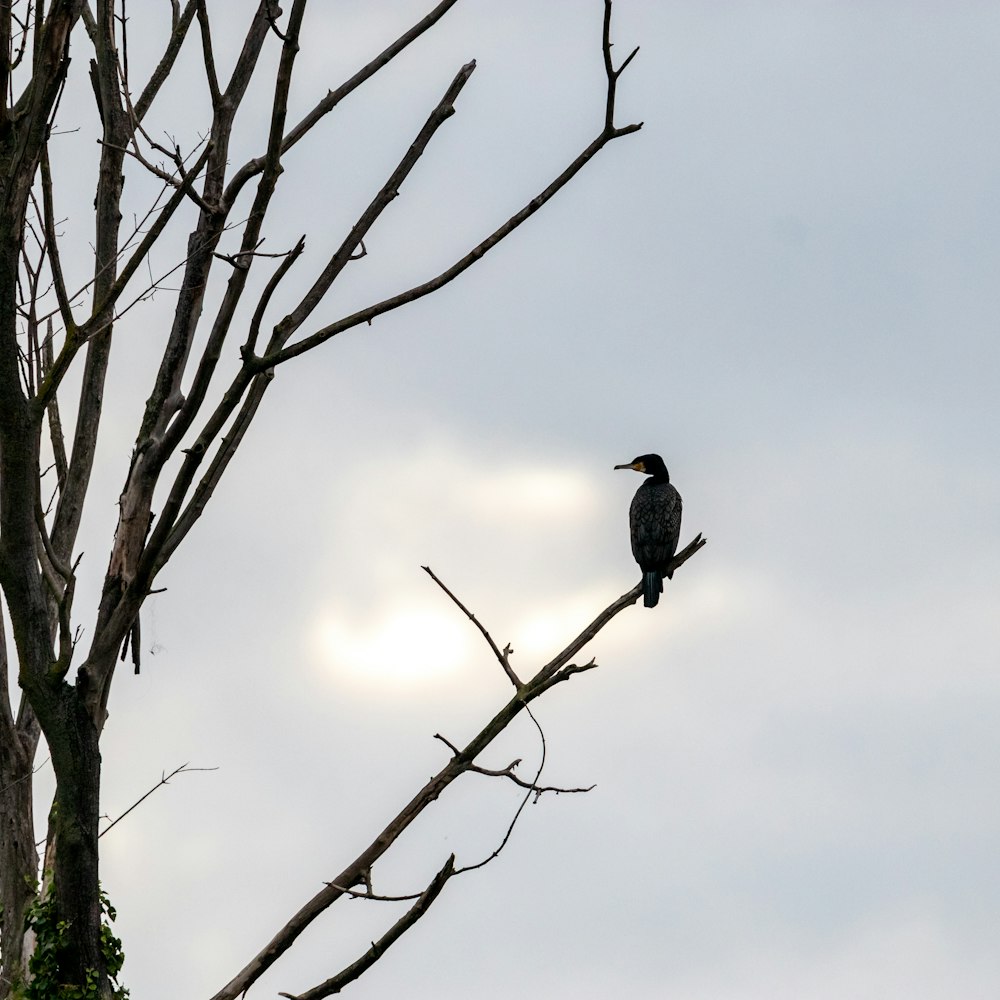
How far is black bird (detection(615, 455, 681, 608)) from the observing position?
1052cm

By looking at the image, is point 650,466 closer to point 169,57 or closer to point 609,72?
point 169,57

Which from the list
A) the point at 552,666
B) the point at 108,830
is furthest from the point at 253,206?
the point at 108,830

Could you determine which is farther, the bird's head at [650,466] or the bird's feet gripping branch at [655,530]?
the bird's head at [650,466]

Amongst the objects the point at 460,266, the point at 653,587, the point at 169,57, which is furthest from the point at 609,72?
the point at 653,587

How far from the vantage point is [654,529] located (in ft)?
36.2

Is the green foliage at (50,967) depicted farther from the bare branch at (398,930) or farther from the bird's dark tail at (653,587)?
the bird's dark tail at (653,587)

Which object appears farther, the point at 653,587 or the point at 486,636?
the point at 653,587

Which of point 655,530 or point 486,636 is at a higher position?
point 655,530

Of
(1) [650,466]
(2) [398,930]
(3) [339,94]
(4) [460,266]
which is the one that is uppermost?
(1) [650,466]

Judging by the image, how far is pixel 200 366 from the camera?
17.5ft

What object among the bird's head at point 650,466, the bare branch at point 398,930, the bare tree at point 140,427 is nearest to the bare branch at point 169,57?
the bare tree at point 140,427

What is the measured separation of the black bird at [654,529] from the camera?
34.5 feet

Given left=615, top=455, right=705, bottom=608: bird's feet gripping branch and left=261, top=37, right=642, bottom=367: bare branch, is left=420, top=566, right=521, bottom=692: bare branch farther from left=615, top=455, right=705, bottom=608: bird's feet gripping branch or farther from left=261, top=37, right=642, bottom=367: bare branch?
left=615, top=455, right=705, bottom=608: bird's feet gripping branch

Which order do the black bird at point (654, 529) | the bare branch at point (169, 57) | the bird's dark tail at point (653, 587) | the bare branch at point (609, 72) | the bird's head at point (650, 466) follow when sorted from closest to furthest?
the bare branch at point (609, 72) < the bare branch at point (169, 57) < the bird's dark tail at point (653, 587) < the black bird at point (654, 529) < the bird's head at point (650, 466)
